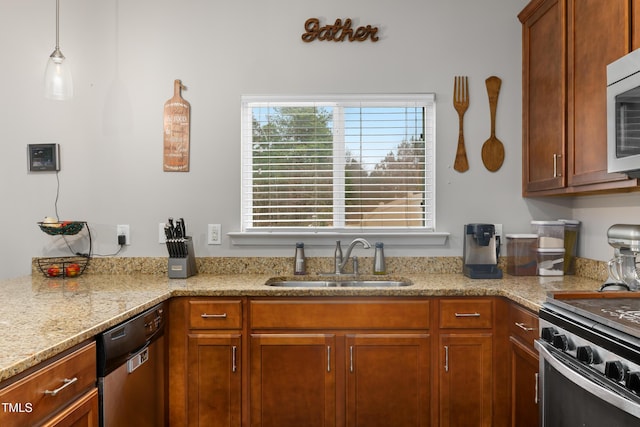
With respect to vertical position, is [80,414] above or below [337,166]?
below

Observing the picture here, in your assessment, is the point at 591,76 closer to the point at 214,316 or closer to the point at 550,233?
the point at 550,233

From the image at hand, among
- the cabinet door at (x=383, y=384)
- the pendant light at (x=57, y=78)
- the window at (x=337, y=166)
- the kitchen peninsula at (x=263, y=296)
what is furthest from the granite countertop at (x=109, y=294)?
the pendant light at (x=57, y=78)

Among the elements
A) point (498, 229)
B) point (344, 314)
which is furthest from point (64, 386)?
point (498, 229)

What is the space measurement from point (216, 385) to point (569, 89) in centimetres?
228

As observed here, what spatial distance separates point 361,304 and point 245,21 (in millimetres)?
1867

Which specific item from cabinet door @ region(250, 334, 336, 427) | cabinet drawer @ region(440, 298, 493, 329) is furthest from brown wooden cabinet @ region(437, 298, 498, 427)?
cabinet door @ region(250, 334, 336, 427)

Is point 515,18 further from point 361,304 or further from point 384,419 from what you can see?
point 384,419

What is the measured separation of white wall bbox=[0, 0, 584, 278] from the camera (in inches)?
104

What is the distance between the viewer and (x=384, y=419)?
2.10 meters

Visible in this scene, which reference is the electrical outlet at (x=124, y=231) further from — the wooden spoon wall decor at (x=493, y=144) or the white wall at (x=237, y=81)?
the wooden spoon wall decor at (x=493, y=144)

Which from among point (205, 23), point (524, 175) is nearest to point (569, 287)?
point (524, 175)

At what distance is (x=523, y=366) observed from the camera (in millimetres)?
1911

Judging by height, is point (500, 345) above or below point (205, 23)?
below

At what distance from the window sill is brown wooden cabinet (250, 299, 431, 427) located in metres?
0.58
